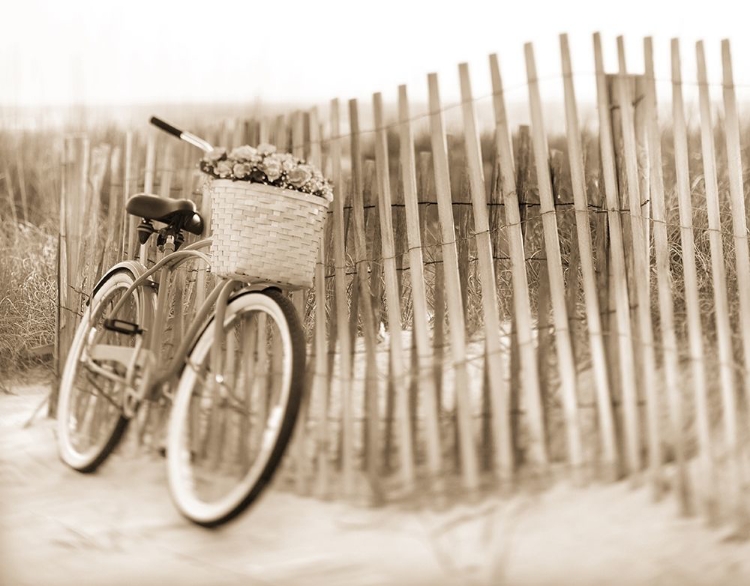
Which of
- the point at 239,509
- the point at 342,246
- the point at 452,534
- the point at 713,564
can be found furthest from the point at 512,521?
the point at 342,246

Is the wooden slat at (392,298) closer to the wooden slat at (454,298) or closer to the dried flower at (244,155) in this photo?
the wooden slat at (454,298)

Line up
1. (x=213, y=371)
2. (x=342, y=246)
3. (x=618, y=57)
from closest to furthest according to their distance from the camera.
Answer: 1. (x=213, y=371)
2. (x=618, y=57)
3. (x=342, y=246)

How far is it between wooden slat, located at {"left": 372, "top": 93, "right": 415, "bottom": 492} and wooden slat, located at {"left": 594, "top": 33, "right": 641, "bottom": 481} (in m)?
0.64

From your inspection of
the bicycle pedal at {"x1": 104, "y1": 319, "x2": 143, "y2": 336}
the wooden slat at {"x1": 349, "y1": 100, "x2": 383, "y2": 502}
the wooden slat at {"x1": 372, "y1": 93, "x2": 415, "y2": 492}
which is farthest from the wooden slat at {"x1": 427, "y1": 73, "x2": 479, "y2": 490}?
the bicycle pedal at {"x1": 104, "y1": 319, "x2": 143, "y2": 336}

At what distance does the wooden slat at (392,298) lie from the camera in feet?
8.30

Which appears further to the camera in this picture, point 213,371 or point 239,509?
point 213,371

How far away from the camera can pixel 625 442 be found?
241 centimetres

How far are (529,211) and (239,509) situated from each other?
2.35 m

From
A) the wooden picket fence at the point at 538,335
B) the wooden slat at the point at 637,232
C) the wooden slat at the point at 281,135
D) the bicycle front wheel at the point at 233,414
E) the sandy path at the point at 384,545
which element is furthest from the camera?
the wooden slat at the point at 281,135

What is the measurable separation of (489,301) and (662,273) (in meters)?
0.56

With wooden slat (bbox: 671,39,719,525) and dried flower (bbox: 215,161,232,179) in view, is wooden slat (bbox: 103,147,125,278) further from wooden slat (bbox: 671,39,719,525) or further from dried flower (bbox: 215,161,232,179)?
wooden slat (bbox: 671,39,719,525)

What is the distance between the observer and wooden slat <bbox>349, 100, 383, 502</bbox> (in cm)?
256

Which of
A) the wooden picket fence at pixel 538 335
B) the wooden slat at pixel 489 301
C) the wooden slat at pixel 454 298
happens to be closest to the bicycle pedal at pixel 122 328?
the wooden picket fence at pixel 538 335

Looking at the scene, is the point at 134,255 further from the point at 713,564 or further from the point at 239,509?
the point at 713,564
